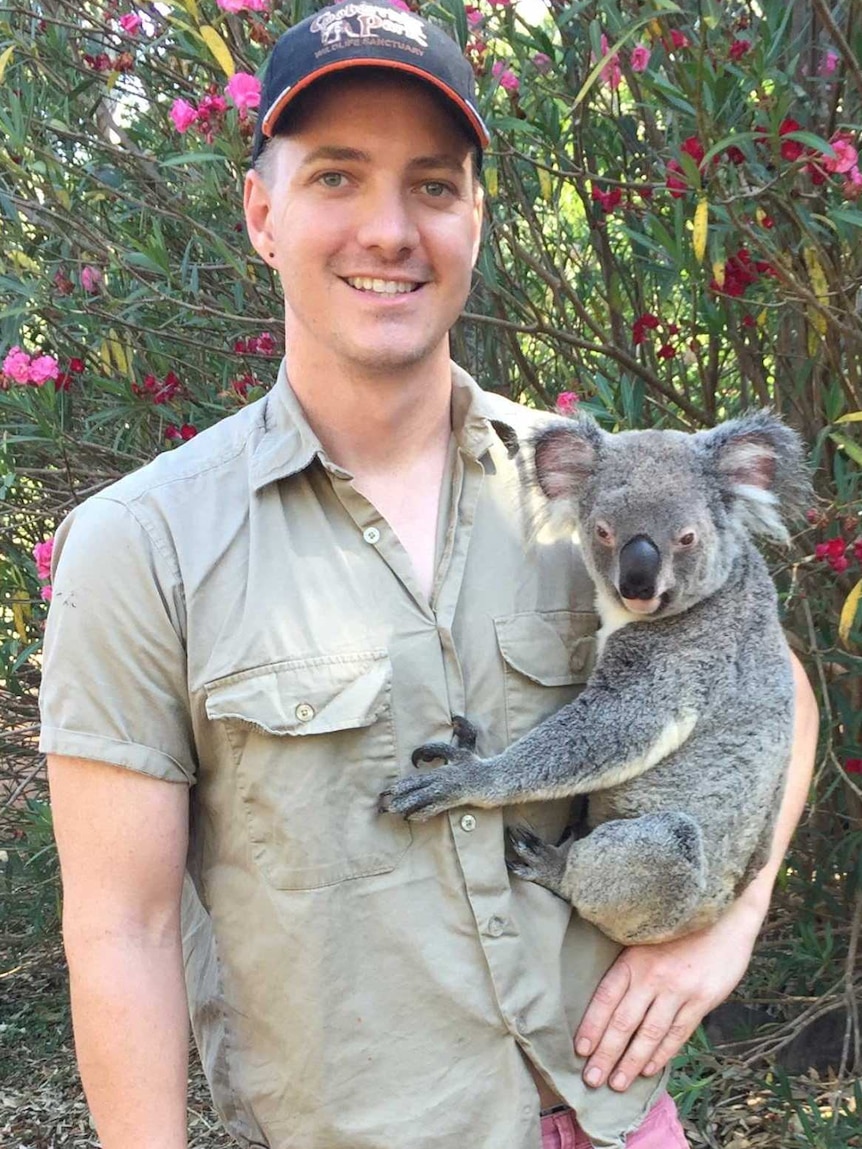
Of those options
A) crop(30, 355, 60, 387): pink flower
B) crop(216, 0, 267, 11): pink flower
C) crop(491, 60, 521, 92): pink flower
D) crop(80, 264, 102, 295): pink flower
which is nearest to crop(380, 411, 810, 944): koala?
crop(491, 60, 521, 92): pink flower

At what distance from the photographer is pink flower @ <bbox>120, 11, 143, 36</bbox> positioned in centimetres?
328

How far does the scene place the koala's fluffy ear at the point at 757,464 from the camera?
2.27 metres

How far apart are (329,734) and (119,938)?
417mm

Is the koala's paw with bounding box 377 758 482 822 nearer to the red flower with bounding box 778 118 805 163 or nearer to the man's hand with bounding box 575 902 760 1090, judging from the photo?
the man's hand with bounding box 575 902 760 1090

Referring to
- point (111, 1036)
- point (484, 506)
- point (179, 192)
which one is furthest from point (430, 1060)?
point (179, 192)

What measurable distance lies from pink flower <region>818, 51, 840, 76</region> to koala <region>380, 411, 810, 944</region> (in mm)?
1151

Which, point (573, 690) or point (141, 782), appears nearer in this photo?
point (141, 782)

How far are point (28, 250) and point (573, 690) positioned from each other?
2814mm

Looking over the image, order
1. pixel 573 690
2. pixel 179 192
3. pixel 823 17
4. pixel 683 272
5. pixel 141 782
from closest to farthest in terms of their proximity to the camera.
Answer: pixel 141 782
pixel 573 690
pixel 823 17
pixel 683 272
pixel 179 192

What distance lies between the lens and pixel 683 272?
309 cm

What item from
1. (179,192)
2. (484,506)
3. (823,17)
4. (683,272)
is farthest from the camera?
(179,192)

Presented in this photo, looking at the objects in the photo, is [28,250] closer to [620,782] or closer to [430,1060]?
[620,782]

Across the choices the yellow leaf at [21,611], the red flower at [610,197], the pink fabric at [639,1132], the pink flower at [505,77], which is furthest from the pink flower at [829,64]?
the yellow leaf at [21,611]

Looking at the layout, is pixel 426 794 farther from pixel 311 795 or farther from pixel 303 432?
pixel 303 432
